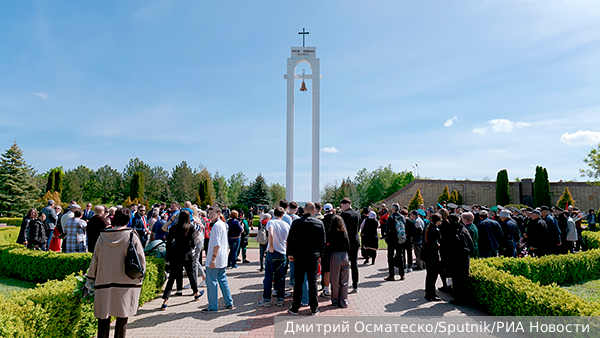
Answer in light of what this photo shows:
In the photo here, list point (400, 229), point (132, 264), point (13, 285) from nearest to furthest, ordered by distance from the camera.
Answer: point (132, 264)
point (13, 285)
point (400, 229)

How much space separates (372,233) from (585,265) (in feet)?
17.9

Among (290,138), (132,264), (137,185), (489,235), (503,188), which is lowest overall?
(489,235)

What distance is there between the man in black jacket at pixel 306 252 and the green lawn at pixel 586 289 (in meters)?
6.05

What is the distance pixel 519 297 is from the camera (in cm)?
508

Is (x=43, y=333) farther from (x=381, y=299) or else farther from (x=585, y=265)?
(x=585, y=265)

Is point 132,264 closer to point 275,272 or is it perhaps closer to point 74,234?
point 275,272

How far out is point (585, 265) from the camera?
8469 mm

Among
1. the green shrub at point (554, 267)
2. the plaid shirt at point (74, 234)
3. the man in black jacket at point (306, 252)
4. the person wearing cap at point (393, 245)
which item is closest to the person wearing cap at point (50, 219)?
the plaid shirt at point (74, 234)

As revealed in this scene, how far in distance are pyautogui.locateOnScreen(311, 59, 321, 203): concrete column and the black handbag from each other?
20.6m

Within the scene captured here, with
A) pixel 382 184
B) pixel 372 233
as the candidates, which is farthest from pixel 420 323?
pixel 382 184

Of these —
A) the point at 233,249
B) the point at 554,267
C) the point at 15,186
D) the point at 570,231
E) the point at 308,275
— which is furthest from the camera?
the point at 15,186

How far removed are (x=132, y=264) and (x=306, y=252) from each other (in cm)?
263

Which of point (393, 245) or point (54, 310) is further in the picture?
point (393, 245)

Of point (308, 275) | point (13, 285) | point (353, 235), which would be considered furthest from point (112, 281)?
point (13, 285)
